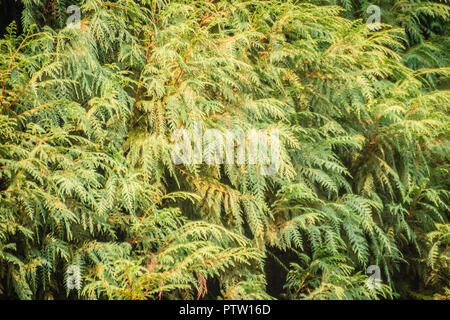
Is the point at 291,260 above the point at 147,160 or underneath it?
underneath

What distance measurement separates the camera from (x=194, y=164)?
2.35 metres

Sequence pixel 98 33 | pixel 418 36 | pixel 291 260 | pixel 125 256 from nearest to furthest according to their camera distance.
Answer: pixel 125 256 < pixel 98 33 < pixel 291 260 < pixel 418 36

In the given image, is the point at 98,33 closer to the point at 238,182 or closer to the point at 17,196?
the point at 17,196

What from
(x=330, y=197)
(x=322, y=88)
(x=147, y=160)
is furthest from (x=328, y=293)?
(x=322, y=88)

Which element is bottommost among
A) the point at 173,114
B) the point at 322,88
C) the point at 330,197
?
the point at 330,197

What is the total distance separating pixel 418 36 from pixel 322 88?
199cm

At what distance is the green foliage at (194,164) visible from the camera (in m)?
2.05

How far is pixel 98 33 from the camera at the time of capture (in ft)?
8.52

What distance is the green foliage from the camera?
205 cm

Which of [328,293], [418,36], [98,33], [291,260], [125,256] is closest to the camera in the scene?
[125,256]

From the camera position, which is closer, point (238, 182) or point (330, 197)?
point (238, 182)

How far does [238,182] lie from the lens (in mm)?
2652
